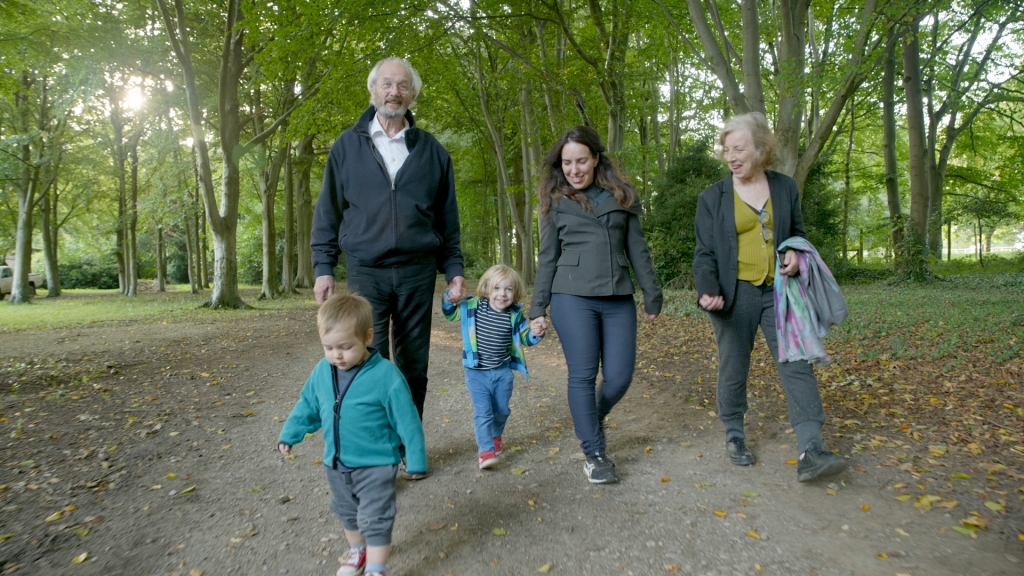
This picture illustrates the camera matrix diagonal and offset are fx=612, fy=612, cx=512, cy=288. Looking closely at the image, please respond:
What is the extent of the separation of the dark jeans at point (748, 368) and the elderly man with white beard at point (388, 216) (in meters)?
1.82

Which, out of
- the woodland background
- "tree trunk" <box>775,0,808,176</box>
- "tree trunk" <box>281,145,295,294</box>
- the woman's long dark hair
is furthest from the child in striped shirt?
"tree trunk" <box>281,145,295,294</box>

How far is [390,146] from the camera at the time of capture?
3.70 metres

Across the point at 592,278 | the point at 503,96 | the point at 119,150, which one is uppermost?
the point at 503,96

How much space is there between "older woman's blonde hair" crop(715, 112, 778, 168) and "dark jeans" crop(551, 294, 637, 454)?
1.16 m

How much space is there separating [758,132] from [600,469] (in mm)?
2222

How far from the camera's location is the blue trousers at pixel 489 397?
4027mm

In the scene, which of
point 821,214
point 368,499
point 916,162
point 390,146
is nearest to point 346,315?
point 368,499

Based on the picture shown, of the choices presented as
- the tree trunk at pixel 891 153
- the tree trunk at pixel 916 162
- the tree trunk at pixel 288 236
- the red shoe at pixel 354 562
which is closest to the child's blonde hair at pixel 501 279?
the red shoe at pixel 354 562

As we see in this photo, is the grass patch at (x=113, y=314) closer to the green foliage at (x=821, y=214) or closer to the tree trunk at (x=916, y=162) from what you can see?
the green foliage at (x=821, y=214)

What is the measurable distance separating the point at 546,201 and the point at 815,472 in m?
2.19

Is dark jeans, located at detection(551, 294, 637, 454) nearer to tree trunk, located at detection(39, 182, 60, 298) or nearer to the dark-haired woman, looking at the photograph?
the dark-haired woman

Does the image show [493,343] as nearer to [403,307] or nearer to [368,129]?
[403,307]

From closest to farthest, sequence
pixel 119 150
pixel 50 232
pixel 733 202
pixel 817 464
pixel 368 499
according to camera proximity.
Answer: pixel 368 499, pixel 817 464, pixel 733 202, pixel 119 150, pixel 50 232

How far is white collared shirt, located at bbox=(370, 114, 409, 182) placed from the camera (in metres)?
3.67
